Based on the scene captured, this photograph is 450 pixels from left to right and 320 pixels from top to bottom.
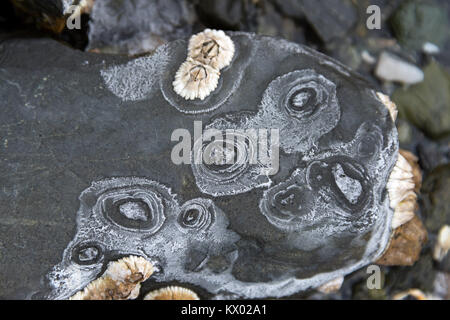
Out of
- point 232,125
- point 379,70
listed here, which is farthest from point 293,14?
point 232,125

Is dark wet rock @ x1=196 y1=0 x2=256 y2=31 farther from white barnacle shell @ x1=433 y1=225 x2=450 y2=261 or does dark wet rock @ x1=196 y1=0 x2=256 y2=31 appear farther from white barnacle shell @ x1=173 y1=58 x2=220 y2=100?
white barnacle shell @ x1=433 y1=225 x2=450 y2=261

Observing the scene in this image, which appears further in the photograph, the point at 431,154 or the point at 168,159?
the point at 431,154

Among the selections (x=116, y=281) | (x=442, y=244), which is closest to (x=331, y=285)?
(x=442, y=244)

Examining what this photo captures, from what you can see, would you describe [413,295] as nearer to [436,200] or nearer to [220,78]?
[436,200]

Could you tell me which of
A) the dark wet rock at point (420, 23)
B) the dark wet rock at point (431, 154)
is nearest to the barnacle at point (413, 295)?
the dark wet rock at point (431, 154)

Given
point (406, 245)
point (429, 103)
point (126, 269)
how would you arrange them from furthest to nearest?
point (429, 103)
point (406, 245)
point (126, 269)

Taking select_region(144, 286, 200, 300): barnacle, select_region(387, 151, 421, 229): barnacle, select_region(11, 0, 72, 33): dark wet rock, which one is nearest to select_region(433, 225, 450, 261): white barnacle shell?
select_region(387, 151, 421, 229): barnacle
